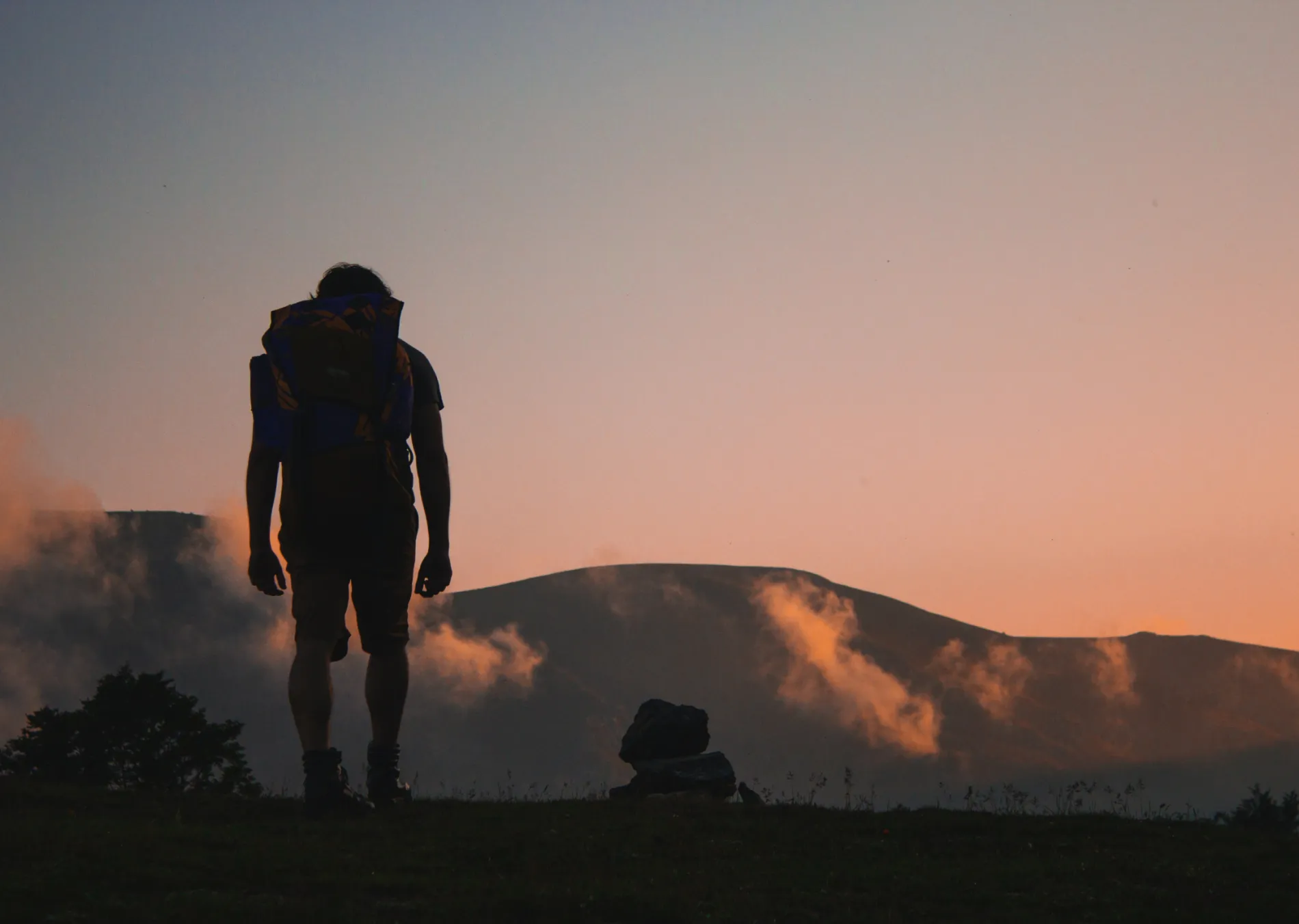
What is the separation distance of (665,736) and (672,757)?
1.05 feet

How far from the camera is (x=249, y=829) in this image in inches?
298

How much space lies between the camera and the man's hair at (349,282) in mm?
8469

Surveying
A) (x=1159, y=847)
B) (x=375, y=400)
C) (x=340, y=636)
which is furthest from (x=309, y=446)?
(x=1159, y=847)

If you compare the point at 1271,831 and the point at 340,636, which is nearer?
the point at 340,636

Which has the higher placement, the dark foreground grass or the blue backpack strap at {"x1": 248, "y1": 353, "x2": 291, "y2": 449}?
the blue backpack strap at {"x1": 248, "y1": 353, "x2": 291, "y2": 449}

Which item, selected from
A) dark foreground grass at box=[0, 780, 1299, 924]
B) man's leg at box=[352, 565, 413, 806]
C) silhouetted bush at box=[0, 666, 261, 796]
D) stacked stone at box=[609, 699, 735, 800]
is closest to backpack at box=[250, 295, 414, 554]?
man's leg at box=[352, 565, 413, 806]

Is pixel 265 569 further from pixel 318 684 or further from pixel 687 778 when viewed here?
pixel 687 778

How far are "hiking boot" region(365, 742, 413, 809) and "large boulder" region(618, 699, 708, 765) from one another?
36.7 ft

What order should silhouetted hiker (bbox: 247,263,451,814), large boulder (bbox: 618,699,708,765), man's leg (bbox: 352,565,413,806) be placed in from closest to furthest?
1. silhouetted hiker (bbox: 247,263,451,814)
2. man's leg (bbox: 352,565,413,806)
3. large boulder (bbox: 618,699,708,765)

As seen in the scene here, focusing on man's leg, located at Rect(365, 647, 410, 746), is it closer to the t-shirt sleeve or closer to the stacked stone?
the t-shirt sleeve

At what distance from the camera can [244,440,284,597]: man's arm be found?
314 inches

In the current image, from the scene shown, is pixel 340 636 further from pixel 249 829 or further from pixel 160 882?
pixel 160 882

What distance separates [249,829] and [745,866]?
2867 mm

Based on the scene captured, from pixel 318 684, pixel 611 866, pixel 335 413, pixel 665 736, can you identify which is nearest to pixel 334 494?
pixel 335 413
